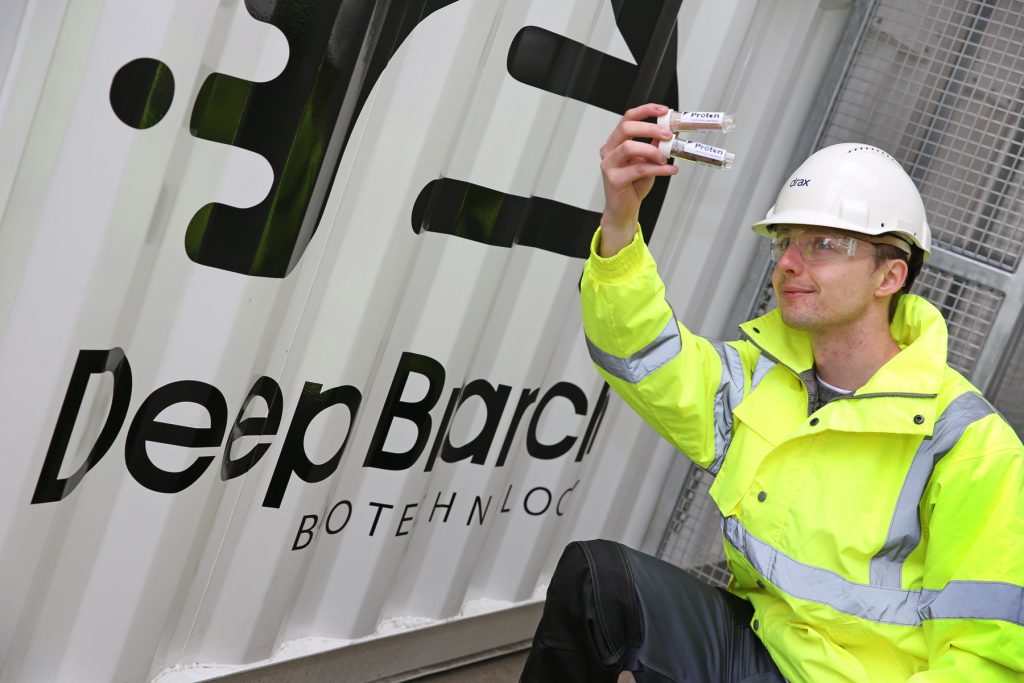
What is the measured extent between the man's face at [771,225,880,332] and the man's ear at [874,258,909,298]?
22mm

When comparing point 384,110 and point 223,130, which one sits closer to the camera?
point 223,130

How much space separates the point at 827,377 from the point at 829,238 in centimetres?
34

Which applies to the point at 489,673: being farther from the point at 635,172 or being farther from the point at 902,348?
the point at 635,172

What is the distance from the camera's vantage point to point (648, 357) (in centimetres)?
252

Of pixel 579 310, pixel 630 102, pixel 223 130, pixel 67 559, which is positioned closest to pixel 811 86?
pixel 630 102

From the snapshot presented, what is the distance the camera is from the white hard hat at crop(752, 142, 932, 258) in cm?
255

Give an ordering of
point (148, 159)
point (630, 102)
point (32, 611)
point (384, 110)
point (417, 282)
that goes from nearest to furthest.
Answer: point (148, 159) < point (32, 611) < point (384, 110) < point (417, 282) < point (630, 102)

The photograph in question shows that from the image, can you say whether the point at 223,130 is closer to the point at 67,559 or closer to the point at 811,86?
the point at 67,559

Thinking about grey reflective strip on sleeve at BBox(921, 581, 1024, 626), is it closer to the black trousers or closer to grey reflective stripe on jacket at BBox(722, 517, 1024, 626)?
grey reflective stripe on jacket at BBox(722, 517, 1024, 626)

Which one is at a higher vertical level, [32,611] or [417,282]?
[417,282]

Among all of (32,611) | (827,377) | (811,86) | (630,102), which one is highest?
(811,86)

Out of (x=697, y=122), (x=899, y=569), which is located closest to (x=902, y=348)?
(x=899, y=569)

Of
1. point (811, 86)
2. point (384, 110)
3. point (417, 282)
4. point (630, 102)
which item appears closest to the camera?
point (384, 110)

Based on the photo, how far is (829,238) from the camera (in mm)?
2582
